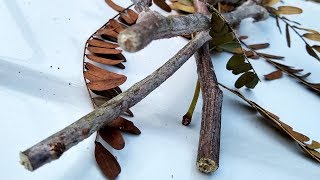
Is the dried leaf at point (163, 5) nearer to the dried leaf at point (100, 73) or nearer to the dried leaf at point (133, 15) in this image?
the dried leaf at point (133, 15)

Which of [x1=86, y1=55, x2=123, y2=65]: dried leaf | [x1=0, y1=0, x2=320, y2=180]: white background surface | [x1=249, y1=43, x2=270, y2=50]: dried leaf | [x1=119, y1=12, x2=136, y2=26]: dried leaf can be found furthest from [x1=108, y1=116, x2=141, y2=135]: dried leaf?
[x1=249, y1=43, x2=270, y2=50]: dried leaf

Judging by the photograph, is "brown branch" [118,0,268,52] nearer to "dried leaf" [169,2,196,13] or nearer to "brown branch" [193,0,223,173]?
"brown branch" [193,0,223,173]

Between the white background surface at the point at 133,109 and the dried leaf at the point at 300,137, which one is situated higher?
the white background surface at the point at 133,109

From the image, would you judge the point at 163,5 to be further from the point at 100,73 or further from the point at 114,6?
the point at 100,73

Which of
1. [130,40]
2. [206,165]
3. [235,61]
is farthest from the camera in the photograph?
[235,61]

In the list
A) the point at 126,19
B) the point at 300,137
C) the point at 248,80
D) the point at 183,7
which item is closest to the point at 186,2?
the point at 183,7

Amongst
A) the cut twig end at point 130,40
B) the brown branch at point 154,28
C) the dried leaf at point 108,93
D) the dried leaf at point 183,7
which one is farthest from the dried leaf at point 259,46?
the cut twig end at point 130,40
